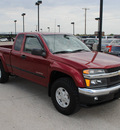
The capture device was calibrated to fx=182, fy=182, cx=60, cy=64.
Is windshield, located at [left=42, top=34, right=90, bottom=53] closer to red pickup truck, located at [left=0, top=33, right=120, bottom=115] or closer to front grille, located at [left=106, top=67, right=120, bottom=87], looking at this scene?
red pickup truck, located at [left=0, top=33, right=120, bottom=115]

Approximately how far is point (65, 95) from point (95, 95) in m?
0.73

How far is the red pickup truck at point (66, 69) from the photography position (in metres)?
3.46

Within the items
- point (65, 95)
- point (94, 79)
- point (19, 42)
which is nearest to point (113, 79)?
point (94, 79)

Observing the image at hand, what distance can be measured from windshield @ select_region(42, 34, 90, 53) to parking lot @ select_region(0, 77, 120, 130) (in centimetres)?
141

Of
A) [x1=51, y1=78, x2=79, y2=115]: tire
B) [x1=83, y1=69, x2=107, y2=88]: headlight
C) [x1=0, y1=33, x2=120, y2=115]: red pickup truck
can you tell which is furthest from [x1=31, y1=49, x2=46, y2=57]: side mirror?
[x1=83, y1=69, x2=107, y2=88]: headlight

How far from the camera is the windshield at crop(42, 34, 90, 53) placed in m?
4.45

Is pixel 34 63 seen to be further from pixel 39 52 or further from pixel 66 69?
pixel 66 69

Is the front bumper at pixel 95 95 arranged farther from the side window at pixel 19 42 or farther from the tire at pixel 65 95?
the side window at pixel 19 42

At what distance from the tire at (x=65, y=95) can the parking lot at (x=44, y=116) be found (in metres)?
0.18

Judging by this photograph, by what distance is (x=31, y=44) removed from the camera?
4.97m

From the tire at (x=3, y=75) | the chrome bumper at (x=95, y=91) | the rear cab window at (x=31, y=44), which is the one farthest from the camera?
the tire at (x=3, y=75)

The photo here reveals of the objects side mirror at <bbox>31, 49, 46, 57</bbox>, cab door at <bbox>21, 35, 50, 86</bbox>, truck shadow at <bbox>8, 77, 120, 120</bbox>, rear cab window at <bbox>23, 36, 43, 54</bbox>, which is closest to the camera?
truck shadow at <bbox>8, 77, 120, 120</bbox>

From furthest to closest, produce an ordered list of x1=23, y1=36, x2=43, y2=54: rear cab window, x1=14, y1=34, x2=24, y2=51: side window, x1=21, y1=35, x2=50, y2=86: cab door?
x1=14, y1=34, x2=24, y2=51: side window
x1=23, y1=36, x2=43, y2=54: rear cab window
x1=21, y1=35, x2=50, y2=86: cab door

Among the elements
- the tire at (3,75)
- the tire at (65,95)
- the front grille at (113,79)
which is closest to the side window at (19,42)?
the tire at (3,75)
